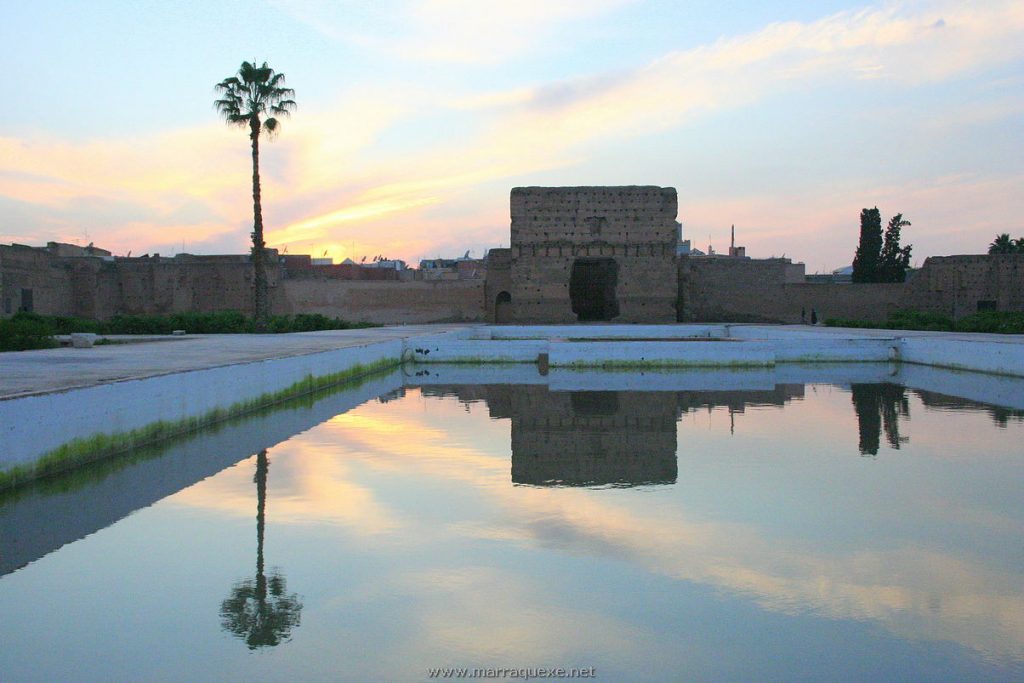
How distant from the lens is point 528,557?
457 cm

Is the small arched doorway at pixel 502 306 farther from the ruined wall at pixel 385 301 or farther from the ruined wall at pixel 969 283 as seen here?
the ruined wall at pixel 969 283

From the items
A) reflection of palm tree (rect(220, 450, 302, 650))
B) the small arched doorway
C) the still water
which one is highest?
the small arched doorway

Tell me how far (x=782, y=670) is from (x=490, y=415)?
7172 mm

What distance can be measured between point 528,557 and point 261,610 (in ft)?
4.51

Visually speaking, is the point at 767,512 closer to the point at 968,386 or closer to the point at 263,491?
the point at 263,491

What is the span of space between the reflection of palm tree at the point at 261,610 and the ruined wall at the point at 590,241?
28379 millimetres

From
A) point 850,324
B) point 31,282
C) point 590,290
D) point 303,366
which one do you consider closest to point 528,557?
point 303,366

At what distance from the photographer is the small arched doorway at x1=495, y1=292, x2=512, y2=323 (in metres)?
33.6

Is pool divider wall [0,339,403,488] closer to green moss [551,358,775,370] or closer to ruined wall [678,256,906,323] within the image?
green moss [551,358,775,370]

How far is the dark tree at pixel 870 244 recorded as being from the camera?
1521 inches

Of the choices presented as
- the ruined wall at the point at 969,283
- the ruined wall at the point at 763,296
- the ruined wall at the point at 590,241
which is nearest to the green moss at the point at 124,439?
the ruined wall at the point at 590,241

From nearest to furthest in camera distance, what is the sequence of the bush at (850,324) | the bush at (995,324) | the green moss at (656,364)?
the green moss at (656,364), the bush at (995,324), the bush at (850,324)

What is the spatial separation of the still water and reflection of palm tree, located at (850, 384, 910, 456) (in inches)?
4.7

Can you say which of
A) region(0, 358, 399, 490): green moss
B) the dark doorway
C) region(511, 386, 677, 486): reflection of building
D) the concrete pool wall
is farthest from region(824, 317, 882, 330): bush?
region(0, 358, 399, 490): green moss
